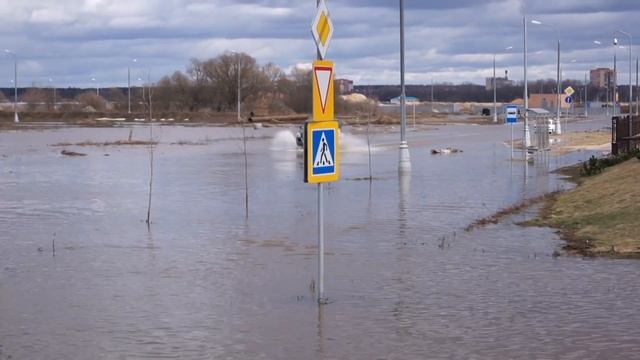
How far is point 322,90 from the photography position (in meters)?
10.9

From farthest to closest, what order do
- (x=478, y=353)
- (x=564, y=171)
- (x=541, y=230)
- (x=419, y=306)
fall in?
(x=564, y=171) → (x=541, y=230) → (x=419, y=306) → (x=478, y=353)

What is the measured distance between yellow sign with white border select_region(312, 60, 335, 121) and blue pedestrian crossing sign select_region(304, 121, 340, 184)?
0.33 ft

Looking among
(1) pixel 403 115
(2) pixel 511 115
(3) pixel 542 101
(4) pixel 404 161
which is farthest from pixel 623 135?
(3) pixel 542 101

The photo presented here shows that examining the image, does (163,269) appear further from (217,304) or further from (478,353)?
(478,353)

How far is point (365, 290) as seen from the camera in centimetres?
1295

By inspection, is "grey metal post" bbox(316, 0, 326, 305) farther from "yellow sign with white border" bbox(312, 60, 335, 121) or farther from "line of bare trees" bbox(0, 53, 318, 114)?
"line of bare trees" bbox(0, 53, 318, 114)

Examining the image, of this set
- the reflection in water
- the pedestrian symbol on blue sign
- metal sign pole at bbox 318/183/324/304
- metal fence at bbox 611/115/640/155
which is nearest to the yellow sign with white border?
the pedestrian symbol on blue sign

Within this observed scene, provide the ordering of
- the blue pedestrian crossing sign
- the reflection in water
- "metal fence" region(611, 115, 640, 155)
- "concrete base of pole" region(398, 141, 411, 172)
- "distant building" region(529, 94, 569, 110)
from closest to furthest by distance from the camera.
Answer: the blue pedestrian crossing sign
the reflection in water
"concrete base of pole" region(398, 141, 411, 172)
"metal fence" region(611, 115, 640, 155)
"distant building" region(529, 94, 569, 110)

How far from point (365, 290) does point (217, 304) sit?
200cm

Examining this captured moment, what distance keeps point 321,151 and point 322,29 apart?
137 centimetres

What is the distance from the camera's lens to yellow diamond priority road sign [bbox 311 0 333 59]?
11078mm

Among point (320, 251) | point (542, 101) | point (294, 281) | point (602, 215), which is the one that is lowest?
point (294, 281)

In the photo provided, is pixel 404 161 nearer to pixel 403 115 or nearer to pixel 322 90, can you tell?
pixel 403 115

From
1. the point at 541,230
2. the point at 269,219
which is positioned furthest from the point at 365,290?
the point at 269,219
